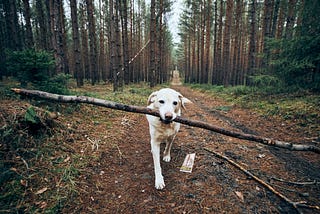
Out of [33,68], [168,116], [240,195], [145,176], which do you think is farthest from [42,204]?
[33,68]

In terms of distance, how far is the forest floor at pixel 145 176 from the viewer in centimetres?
232

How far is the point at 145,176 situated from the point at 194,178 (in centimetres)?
95

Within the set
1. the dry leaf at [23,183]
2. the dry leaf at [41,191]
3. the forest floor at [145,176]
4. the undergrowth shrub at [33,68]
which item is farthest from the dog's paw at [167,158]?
the undergrowth shrub at [33,68]

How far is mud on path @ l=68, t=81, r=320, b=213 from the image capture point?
2357 mm

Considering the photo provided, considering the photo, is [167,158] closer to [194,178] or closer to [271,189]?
[194,178]

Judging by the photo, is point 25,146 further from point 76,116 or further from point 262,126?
point 262,126

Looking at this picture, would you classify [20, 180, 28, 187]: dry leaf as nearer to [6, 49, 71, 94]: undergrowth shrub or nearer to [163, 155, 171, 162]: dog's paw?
[163, 155, 171, 162]: dog's paw

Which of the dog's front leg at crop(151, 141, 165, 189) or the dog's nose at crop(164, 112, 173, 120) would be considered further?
the dog's front leg at crop(151, 141, 165, 189)

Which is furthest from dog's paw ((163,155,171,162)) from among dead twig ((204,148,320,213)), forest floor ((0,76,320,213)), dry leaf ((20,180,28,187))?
dry leaf ((20,180,28,187))

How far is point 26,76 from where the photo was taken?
440 cm

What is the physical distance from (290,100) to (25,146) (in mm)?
9098

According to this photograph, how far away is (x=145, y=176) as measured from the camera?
3125mm

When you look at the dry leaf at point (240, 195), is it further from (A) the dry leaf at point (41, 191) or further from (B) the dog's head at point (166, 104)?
(A) the dry leaf at point (41, 191)

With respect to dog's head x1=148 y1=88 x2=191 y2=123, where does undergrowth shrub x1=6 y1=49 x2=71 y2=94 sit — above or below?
above
